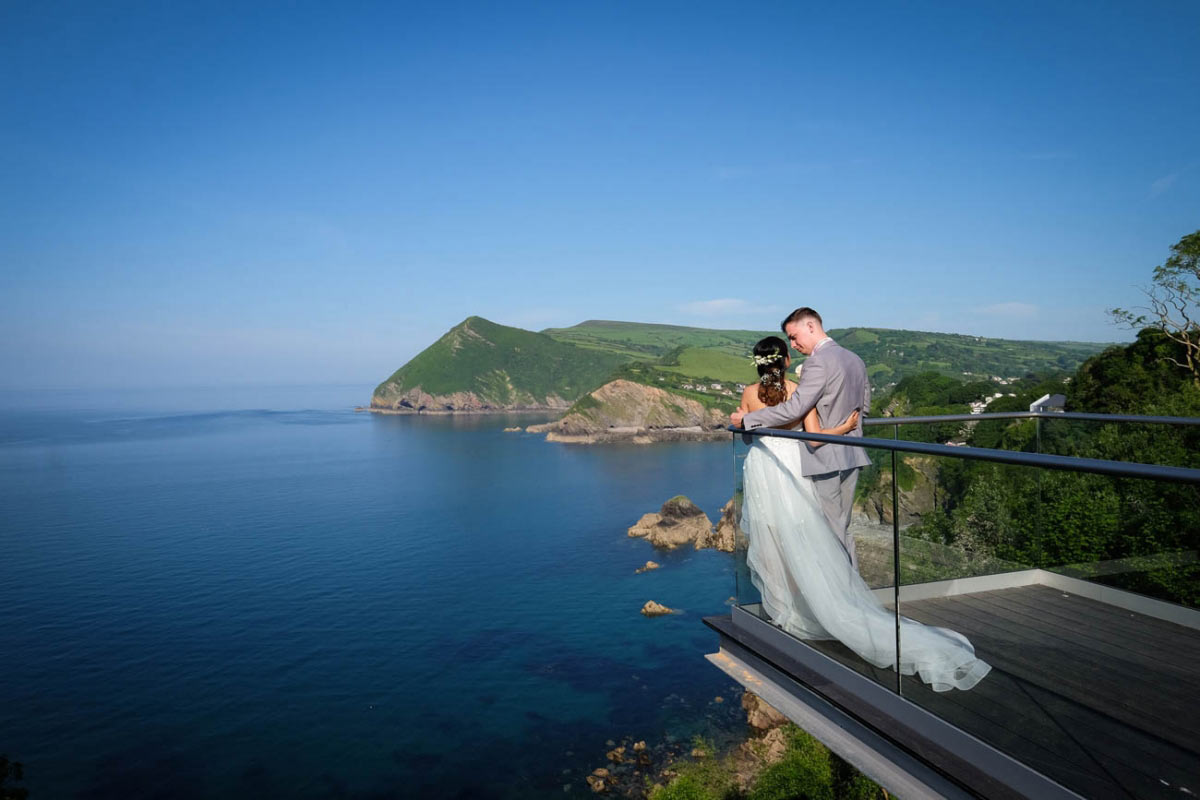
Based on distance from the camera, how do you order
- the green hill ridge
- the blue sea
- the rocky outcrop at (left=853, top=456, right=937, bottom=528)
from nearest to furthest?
the rocky outcrop at (left=853, top=456, right=937, bottom=528) → the blue sea → the green hill ridge

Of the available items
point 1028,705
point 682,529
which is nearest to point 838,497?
point 1028,705

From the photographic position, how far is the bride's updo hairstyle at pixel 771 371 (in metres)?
4.89

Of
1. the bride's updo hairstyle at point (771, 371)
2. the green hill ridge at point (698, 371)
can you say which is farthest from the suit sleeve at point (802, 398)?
the green hill ridge at point (698, 371)

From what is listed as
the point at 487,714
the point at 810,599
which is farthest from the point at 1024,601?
the point at 487,714

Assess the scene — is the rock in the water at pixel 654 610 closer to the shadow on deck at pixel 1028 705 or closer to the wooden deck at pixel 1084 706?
the shadow on deck at pixel 1028 705

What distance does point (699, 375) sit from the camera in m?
150

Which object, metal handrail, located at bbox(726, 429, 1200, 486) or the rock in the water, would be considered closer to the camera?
metal handrail, located at bbox(726, 429, 1200, 486)

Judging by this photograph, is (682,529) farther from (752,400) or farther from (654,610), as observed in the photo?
(752,400)

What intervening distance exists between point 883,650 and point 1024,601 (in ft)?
6.08

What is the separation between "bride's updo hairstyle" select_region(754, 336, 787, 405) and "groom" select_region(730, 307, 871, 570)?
0.15m

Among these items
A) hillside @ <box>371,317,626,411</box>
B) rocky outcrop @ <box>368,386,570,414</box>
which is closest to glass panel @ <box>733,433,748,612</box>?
hillside @ <box>371,317,626,411</box>

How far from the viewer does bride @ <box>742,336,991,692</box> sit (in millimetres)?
3330

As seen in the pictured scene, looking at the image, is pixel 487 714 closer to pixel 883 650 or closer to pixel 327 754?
pixel 327 754

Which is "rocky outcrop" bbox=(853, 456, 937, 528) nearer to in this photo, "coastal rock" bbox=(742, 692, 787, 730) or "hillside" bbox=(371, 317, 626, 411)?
"coastal rock" bbox=(742, 692, 787, 730)
